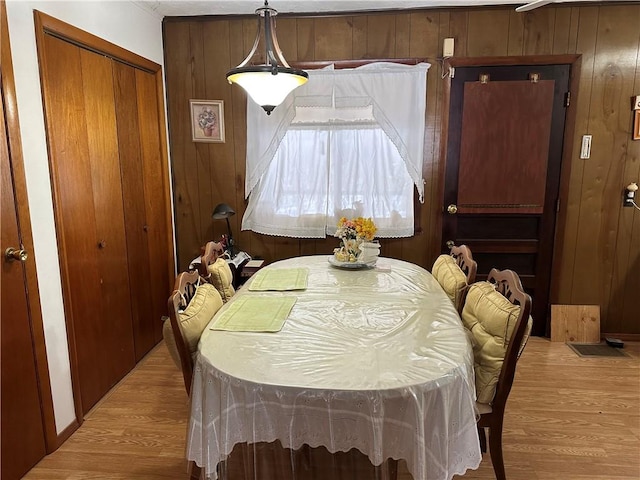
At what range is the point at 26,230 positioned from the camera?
187 cm

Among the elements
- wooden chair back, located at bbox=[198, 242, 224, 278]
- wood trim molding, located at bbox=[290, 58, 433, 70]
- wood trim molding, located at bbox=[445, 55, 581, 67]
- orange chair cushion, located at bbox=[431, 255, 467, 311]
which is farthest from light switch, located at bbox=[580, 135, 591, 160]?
wooden chair back, located at bbox=[198, 242, 224, 278]

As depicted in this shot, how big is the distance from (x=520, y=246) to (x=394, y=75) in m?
1.59

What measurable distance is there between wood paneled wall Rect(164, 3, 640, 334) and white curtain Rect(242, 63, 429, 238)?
122 mm

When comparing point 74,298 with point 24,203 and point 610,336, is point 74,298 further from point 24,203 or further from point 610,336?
point 610,336

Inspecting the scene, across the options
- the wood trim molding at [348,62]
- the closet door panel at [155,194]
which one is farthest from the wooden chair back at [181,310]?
the wood trim molding at [348,62]

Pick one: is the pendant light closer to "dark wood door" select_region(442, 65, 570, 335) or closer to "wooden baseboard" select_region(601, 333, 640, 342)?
"dark wood door" select_region(442, 65, 570, 335)

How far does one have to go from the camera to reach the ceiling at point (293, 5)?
2902 millimetres

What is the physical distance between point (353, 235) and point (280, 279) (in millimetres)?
510

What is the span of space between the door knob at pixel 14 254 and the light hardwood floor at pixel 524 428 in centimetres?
98

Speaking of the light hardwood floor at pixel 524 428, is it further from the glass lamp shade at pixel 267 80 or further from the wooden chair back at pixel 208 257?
the glass lamp shade at pixel 267 80

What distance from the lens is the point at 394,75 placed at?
307 centimetres

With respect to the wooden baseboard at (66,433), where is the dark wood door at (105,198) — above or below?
above

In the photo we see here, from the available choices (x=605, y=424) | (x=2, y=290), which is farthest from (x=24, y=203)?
(x=605, y=424)

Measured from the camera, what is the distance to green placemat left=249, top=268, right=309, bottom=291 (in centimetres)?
218
